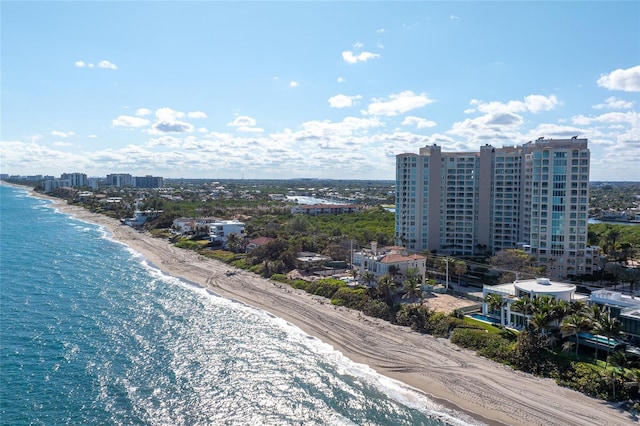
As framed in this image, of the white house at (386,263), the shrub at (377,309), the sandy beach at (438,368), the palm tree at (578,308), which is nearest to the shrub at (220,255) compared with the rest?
the sandy beach at (438,368)

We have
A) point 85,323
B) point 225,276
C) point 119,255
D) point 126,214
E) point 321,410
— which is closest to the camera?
point 321,410

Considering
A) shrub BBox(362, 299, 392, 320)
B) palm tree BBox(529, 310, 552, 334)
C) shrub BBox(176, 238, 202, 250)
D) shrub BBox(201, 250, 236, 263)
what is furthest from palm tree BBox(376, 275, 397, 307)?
shrub BBox(176, 238, 202, 250)

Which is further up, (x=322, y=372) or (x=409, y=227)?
(x=409, y=227)

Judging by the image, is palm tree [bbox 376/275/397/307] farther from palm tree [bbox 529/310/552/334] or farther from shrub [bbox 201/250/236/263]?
shrub [bbox 201/250/236/263]

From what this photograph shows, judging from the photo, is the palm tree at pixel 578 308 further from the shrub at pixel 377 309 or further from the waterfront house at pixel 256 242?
the waterfront house at pixel 256 242

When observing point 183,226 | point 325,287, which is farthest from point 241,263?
point 183,226

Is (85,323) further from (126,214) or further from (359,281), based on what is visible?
(126,214)

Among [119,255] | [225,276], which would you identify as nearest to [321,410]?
[225,276]
